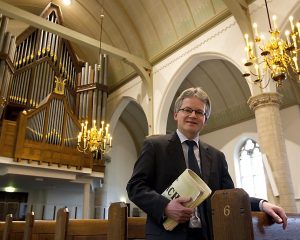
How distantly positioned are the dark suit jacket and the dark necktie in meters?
0.04

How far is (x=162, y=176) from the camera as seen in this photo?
5.03 feet

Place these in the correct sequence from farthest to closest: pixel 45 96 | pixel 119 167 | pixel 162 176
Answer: pixel 119 167, pixel 45 96, pixel 162 176

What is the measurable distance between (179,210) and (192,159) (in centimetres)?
39

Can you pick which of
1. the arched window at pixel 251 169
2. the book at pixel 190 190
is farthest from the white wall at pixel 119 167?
the book at pixel 190 190

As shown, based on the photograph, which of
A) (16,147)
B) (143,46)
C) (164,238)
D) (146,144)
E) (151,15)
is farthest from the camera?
(143,46)

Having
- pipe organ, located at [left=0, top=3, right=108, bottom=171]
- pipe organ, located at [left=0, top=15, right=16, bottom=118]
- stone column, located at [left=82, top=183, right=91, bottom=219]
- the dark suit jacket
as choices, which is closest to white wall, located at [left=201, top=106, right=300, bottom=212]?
pipe organ, located at [left=0, top=3, right=108, bottom=171]

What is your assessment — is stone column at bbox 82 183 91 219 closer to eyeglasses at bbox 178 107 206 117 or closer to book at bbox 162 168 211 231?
eyeglasses at bbox 178 107 206 117

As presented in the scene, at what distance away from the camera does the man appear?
52.5 inches

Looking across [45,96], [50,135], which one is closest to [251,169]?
[50,135]

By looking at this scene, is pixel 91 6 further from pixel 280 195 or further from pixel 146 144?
pixel 146 144

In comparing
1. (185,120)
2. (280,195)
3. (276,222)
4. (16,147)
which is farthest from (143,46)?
(276,222)

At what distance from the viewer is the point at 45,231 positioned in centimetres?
254

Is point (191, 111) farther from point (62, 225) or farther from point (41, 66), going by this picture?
point (41, 66)

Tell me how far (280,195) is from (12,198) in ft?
32.5
